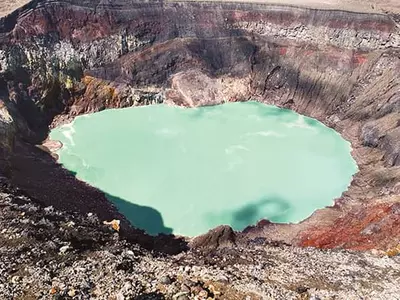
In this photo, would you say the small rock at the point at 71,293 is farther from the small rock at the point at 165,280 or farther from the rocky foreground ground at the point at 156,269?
the small rock at the point at 165,280

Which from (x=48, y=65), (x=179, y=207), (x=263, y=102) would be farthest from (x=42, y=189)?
(x=263, y=102)

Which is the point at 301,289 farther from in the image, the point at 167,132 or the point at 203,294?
the point at 167,132

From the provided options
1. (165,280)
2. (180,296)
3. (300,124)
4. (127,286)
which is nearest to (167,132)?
(300,124)

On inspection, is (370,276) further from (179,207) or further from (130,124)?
(130,124)

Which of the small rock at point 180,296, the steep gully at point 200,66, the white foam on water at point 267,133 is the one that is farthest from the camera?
the white foam on water at point 267,133

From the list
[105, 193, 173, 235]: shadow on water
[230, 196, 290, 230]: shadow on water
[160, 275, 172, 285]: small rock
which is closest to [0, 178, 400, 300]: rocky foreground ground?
[160, 275, 172, 285]: small rock

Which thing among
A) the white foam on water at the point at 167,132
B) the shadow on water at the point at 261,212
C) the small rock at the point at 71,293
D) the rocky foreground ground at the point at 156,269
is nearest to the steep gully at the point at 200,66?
the shadow on water at the point at 261,212

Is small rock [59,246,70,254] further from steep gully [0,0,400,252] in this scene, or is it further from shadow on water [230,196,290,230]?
steep gully [0,0,400,252]
